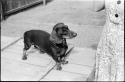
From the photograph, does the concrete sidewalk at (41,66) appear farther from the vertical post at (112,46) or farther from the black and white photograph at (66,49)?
the vertical post at (112,46)

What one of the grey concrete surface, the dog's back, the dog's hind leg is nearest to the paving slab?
the dog's back

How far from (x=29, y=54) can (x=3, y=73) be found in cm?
106

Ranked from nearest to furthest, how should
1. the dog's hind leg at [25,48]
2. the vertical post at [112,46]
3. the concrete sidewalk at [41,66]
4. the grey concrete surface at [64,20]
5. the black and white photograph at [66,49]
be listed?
1. the vertical post at [112,46]
2. the black and white photograph at [66,49]
3. the concrete sidewalk at [41,66]
4. the dog's hind leg at [25,48]
5. the grey concrete surface at [64,20]

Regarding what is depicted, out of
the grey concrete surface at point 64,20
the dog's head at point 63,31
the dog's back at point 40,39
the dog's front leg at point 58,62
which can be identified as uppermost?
the dog's head at point 63,31

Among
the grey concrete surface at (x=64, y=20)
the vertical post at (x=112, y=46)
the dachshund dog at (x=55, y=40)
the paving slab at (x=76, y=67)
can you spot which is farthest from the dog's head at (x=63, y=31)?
the grey concrete surface at (x=64, y=20)

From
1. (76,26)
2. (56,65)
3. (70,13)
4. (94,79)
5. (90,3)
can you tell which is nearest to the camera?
(94,79)

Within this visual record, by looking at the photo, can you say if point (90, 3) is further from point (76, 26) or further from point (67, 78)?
point (67, 78)

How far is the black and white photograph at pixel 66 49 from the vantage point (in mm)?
4301

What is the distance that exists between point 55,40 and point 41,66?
0.78m

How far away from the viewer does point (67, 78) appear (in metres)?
5.01

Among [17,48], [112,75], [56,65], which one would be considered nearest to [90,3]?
[17,48]

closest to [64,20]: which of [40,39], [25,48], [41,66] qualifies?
[25,48]

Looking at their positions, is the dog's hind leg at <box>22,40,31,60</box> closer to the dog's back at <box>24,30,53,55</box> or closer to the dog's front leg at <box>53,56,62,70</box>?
the dog's back at <box>24,30,53,55</box>

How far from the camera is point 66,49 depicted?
17.4ft
